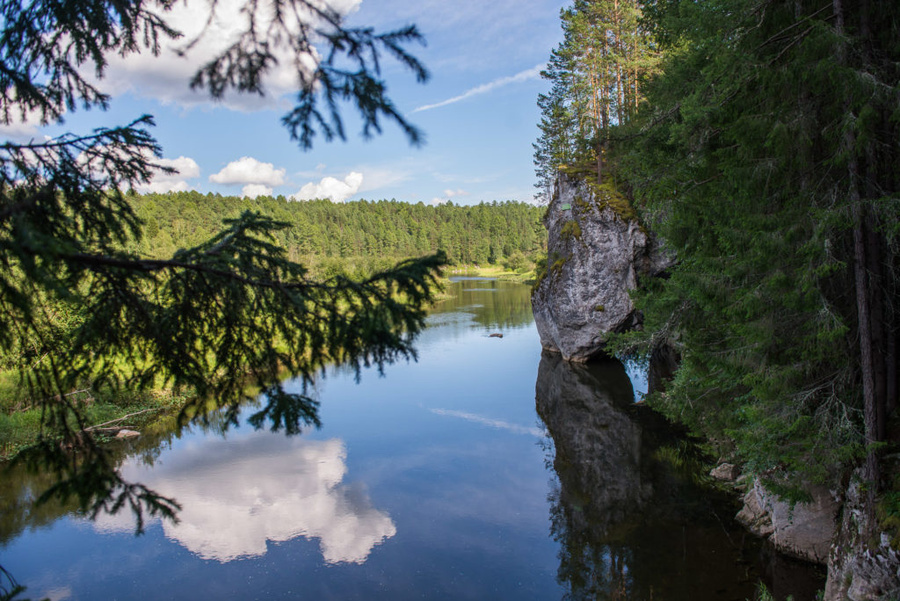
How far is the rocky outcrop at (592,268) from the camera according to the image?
21.7 m

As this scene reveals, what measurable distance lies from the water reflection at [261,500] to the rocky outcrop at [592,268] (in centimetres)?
1202

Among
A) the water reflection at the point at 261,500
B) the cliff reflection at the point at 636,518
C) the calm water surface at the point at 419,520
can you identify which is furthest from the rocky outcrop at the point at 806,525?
the water reflection at the point at 261,500

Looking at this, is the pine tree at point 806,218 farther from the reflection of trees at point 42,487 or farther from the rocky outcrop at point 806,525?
the reflection of trees at point 42,487

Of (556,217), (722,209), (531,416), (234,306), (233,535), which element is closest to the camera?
(234,306)

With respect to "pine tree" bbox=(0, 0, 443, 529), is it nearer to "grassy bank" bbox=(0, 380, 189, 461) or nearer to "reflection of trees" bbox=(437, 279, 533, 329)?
"grassy bank" bbox=(0, 380, 189, 461)

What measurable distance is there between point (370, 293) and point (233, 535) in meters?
9.81

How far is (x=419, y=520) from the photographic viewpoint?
1121cm

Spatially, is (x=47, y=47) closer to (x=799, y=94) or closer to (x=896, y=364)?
(x=799, y=94)

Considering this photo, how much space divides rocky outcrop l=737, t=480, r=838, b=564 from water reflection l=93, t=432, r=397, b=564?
725cm

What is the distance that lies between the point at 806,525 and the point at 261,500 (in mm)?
11094

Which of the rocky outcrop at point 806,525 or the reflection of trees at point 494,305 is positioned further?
the reflection of trees at point 494,305

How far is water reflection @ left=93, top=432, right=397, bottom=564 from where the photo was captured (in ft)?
34.5

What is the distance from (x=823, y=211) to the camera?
5754 millimetres

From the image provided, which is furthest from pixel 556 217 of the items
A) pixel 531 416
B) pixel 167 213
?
pixel 167 213
